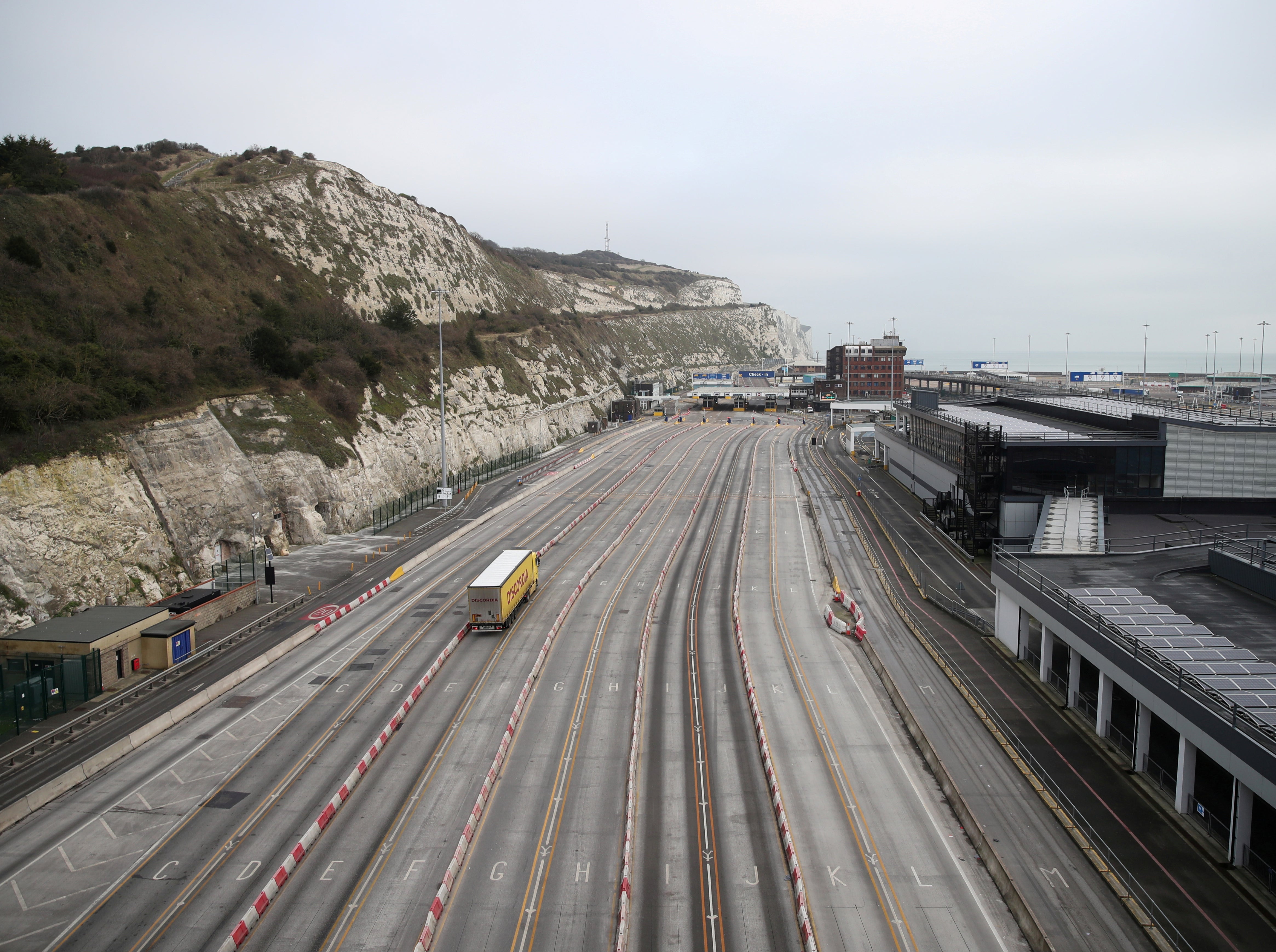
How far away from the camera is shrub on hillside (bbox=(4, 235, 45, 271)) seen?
42.5 m

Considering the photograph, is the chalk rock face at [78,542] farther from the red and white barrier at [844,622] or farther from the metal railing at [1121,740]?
the metal railing at [1121,740]

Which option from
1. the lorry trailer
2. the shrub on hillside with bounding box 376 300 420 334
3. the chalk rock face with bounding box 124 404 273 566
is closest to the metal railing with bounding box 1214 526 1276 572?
the lorry trailer

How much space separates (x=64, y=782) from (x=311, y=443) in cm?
3089

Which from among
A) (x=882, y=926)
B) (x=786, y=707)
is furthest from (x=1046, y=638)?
(x=882, y=926)

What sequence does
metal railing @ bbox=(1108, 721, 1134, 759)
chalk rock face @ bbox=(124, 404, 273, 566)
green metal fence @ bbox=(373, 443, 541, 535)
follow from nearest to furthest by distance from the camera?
metal railing @ bbox=(1108, 721, 1134, 759) → chalk rock face @ bbox=(124, 404, 273, 566) → green metal fence @ bbox=(373, 443, 541, 535)

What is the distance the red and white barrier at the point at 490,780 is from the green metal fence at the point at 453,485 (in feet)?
57.4

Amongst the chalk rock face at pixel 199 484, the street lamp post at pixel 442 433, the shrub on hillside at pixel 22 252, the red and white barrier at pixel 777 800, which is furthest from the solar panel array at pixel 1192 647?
the shrub on hillside at pixel 22 252

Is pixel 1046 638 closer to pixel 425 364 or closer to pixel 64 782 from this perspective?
pixel 64 782

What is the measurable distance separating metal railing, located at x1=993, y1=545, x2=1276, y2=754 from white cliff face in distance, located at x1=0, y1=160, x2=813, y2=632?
3840cm

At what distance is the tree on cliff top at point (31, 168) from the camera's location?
5041cm

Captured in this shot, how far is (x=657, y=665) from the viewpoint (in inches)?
1178

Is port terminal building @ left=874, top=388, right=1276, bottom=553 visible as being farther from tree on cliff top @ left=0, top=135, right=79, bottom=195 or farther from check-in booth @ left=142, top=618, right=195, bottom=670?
tree on cliff top @ left=0, top=135, right=79, bottom=195

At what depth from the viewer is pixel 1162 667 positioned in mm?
21297

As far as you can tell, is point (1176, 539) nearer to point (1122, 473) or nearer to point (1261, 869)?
point (1122, 473)
